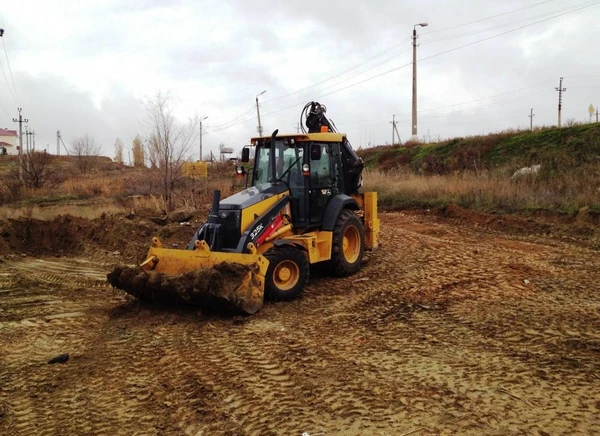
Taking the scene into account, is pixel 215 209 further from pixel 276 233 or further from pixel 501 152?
pixel 501 152

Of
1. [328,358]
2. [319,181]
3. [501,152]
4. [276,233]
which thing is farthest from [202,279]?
[501,152]

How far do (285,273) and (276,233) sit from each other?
0.66m

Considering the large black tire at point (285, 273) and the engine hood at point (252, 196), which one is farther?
the engine hood at point (252, 196)

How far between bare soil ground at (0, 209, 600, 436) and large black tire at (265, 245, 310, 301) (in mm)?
204

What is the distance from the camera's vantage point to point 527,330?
222 inches

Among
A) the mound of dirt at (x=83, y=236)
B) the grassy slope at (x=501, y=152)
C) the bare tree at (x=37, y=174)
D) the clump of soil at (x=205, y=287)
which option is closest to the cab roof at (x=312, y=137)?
the clump of soil at (x=205, y=287)

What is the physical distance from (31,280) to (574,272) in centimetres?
870

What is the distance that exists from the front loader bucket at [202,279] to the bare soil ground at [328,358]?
0.72 feet

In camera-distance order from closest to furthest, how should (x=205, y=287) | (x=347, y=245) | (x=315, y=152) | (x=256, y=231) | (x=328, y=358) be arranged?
(x=328, y=358) → (x=205, y=287) → (x=256, y=231) → (x=315, y=152) → (x=347, y=245)

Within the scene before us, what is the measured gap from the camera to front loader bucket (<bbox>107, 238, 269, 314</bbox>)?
6156 millimetres

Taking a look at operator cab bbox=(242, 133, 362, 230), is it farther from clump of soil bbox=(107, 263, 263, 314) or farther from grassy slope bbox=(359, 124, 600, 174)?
grassy slope bbox=(359, 124, 600, 174)

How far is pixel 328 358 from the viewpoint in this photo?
507cm

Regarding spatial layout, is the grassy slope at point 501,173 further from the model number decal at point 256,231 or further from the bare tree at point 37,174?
the bare tree at point 37,174

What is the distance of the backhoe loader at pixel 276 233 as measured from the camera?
20.8ft
